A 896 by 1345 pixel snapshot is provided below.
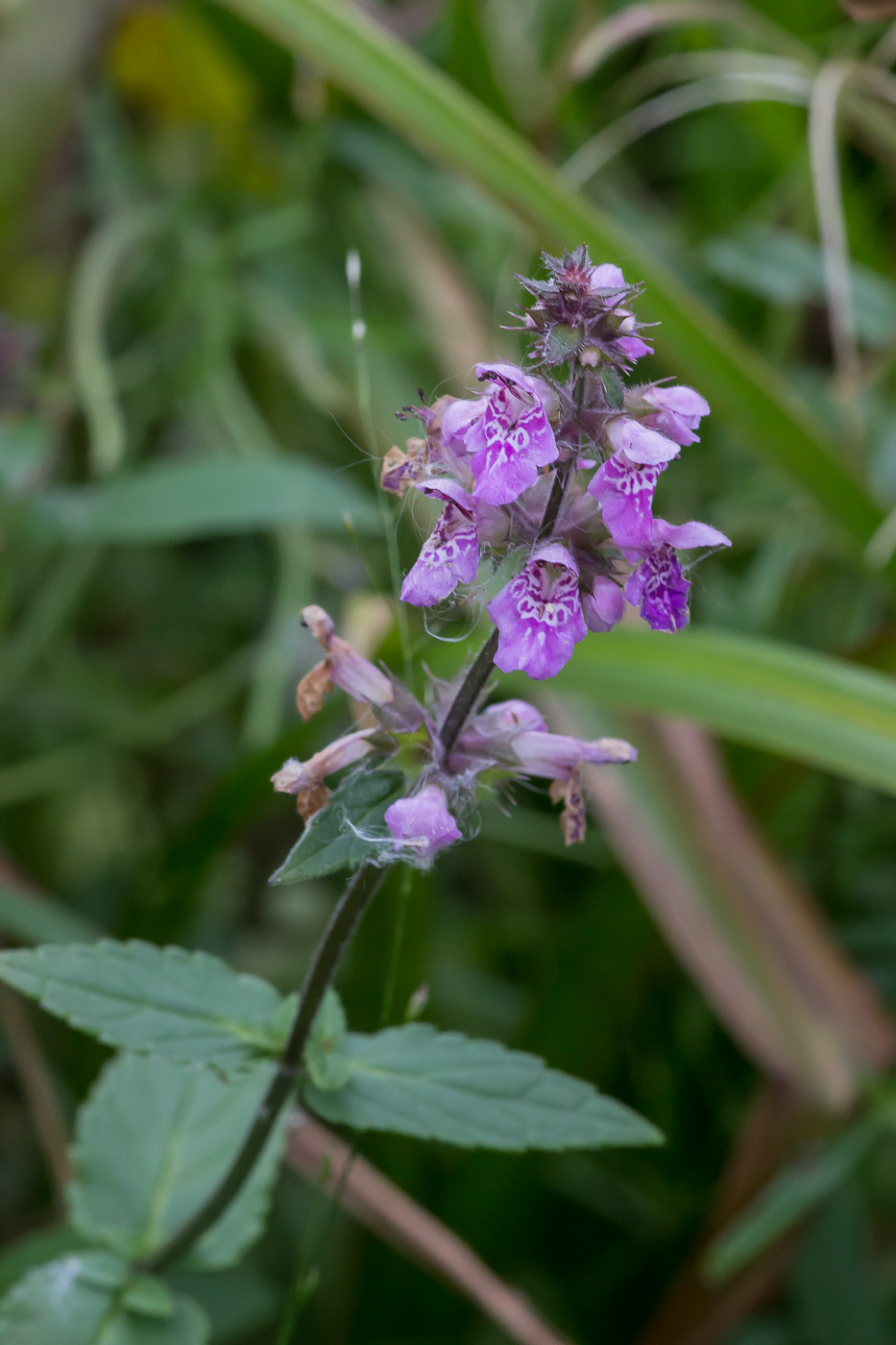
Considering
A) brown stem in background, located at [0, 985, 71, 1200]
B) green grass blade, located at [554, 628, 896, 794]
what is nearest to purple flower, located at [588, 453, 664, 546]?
green grass blade, located at [554, 628, 896, 794]

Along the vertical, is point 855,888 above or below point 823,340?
below

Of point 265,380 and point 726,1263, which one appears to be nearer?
point 726,1263

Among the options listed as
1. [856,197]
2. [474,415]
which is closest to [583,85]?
[856,197]

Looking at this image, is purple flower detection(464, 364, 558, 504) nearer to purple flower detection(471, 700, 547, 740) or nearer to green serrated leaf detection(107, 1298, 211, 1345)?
purple flower detection(471, 700, 547, 740)

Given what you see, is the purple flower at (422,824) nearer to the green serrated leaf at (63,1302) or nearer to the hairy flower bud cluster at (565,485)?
the hairy flower bud cluster at (565,485)

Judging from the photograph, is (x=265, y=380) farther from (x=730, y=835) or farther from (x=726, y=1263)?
(x=726, y=1263)

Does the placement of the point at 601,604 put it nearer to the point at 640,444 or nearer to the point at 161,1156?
the point at 640,444
